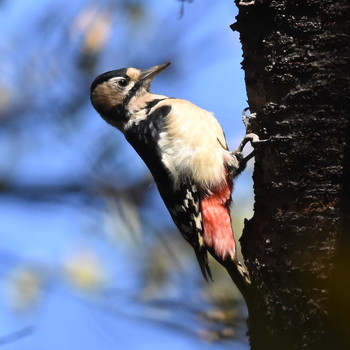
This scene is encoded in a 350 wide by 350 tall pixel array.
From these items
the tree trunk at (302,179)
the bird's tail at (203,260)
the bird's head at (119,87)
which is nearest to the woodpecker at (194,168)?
the bird's tail at (203,260)

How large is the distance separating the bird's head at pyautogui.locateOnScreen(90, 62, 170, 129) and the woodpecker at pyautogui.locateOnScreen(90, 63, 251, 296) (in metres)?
0.36

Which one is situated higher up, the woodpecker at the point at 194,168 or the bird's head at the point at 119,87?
the bird's head at the point at 119,87

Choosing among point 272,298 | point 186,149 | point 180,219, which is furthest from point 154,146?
point 272,298

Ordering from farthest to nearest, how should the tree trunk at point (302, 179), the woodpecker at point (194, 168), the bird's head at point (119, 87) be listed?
the bird's head at point (119, 87) → the woodpecker at point (194, 168) → the tree trunk at point (302, 179)

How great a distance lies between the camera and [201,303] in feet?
9.31

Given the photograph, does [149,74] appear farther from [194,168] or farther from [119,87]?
[194,168]

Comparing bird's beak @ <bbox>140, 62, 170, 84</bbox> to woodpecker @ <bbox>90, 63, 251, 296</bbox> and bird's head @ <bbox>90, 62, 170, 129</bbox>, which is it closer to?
bird's head @ <bbox>90, 62, 170, 129</bbox>

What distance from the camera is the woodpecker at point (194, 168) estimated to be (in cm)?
378

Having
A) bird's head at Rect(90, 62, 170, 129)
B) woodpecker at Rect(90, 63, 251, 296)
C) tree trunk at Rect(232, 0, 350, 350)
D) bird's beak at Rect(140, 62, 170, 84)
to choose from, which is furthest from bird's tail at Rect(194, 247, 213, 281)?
bird's beak at Rect(140, 62, 170, 84)

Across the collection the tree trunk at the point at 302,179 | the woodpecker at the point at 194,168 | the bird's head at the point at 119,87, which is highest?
the bird's head at the point at 119,87

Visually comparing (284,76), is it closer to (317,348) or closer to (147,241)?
(317,348)

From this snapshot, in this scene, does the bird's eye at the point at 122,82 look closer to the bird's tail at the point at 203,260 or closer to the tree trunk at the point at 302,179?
the bird's tail at the point at 203,260

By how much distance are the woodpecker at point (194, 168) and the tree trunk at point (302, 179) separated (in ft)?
3.11

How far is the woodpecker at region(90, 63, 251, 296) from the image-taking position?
149 inches
